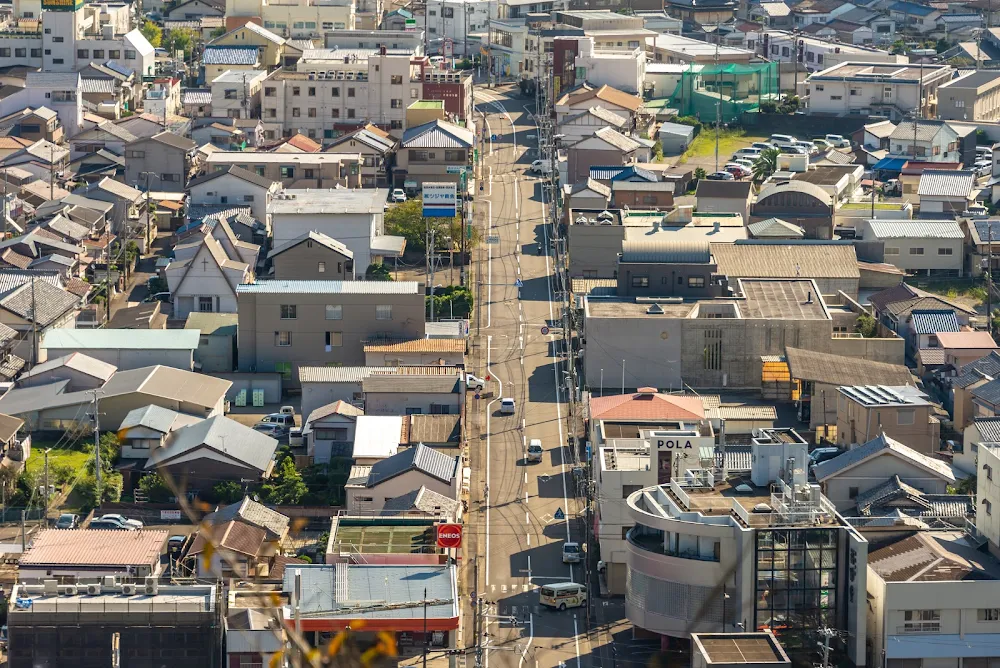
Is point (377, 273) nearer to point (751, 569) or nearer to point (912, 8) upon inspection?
point (751, 569)

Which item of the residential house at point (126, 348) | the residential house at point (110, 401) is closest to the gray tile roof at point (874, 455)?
the residential house at point (110, 401)

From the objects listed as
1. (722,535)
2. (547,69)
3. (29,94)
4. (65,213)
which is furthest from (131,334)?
(547,69)

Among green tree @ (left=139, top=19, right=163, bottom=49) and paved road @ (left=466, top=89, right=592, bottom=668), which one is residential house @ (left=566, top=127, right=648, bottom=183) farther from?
green tree @ (left=139, top=19, right=163, bottom=49)

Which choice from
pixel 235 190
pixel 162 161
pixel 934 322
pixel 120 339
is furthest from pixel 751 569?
pixel 162 161

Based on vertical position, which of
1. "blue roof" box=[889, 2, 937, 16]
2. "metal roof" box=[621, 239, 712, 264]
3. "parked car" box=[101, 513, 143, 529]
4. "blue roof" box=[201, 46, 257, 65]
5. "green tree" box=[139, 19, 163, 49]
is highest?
"blue roof" box=[889, 2, 937, 16]

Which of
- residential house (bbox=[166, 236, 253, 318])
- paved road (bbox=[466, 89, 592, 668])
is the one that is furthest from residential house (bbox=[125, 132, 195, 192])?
residential house (bbox=[166, 236, 253, 318])

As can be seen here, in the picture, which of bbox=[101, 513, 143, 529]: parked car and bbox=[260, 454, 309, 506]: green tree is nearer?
bbox=[101, 513, 143, 529]: parked car

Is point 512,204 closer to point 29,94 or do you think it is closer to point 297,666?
point 29,94
